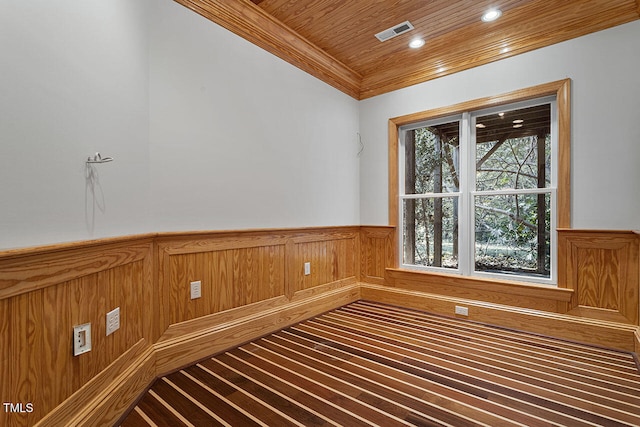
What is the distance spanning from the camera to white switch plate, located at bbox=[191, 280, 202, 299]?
2.09 m

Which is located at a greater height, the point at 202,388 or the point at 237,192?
the point at 237,192

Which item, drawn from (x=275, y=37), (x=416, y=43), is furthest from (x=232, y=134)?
(x=416, y=43)

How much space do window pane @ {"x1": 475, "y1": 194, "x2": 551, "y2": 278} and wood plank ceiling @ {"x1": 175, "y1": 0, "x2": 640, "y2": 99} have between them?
4.29ft

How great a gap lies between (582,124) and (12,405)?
364cm

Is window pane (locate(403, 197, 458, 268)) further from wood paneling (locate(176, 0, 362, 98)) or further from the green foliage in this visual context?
wood paneling (locate(176, 0, 362, 98))

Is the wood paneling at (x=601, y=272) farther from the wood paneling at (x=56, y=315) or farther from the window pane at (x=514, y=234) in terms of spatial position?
the wood paneling at (x=56, y=315)

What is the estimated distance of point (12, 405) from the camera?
103cm

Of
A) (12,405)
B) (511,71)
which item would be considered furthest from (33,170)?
(511,71)

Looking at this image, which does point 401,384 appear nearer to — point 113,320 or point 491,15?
point 113,320

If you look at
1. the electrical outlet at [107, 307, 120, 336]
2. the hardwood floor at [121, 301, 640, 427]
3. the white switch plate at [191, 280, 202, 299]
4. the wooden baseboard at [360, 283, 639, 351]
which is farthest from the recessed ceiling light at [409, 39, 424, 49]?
the electrical outlet at [107, 307, 120, 336]

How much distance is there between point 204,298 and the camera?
2160 millimetres

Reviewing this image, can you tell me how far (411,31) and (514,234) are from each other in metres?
2.05

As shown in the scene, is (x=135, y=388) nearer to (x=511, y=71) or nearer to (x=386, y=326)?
(x=386, y=326)

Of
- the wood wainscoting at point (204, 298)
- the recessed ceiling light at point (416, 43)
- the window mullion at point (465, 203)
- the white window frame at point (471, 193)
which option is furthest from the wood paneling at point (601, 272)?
the recessed ceiling light at point (416, 43)
